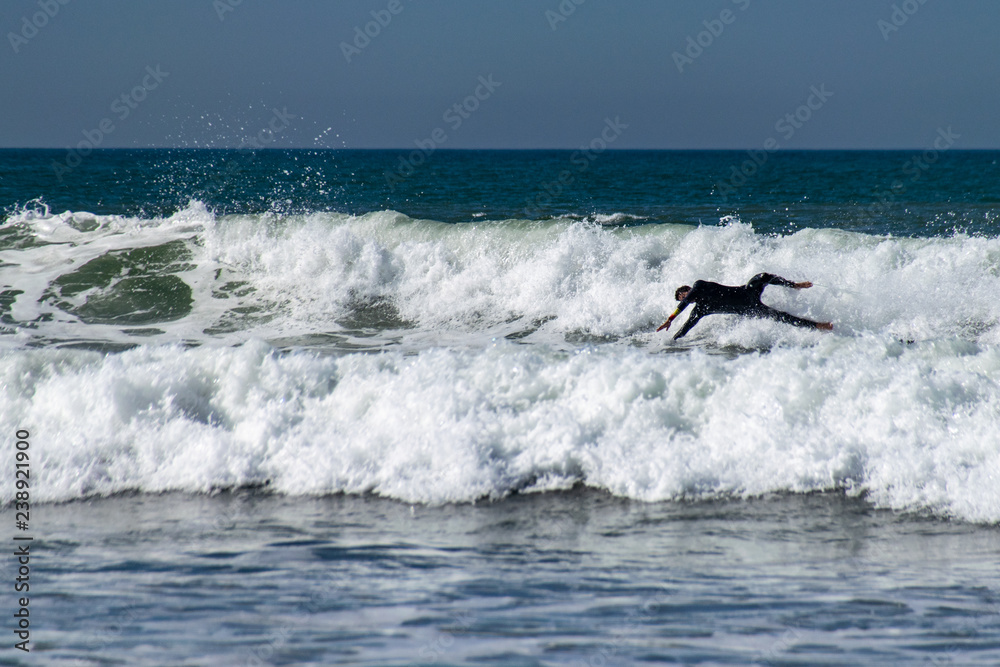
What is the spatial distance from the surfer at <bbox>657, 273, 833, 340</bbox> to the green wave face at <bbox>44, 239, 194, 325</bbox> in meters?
6.66

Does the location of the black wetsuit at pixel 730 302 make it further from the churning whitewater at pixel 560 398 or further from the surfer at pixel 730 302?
the churning whitewater at pixel 560 398

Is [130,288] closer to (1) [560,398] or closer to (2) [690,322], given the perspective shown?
(2) [690,322]

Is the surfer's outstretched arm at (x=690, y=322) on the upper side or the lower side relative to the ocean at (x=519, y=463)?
upper

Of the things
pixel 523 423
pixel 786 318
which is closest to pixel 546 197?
pixel 786 318

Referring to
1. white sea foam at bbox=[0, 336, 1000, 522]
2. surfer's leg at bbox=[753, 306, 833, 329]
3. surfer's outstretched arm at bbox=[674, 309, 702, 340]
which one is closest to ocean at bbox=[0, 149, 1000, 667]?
white sea foam at bbox=[0, 336, 1000, 522]

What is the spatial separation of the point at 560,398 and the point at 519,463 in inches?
32.1

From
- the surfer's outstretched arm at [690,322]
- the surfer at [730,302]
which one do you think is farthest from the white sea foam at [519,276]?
the surfer's outstretched arm at [690,322]

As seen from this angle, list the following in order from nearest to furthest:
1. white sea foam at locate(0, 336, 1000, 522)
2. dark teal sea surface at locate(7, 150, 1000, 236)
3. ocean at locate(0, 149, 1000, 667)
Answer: ocean at locate(0, 149, 1000, 667), white sea foam at locate(0, 336, 1000, 522), dark teal sea surface at locate(7, 150, 1000, 236)

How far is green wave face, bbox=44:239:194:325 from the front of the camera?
37.5ft

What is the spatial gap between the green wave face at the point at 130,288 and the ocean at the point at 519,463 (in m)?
0.08

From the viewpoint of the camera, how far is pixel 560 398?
21.9 ft

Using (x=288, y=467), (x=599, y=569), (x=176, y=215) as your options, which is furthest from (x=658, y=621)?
(x=176, y=215)

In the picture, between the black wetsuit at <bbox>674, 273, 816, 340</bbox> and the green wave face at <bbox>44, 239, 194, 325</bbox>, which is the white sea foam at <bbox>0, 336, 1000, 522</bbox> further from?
the green wave face at <bbox>44, 239, 194, 325</bbox>

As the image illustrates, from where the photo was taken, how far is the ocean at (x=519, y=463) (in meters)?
3.99
